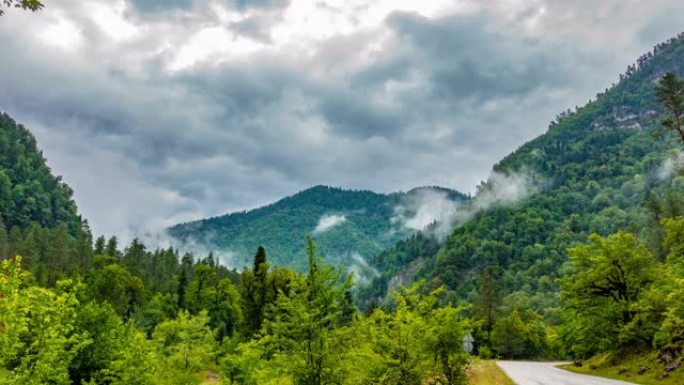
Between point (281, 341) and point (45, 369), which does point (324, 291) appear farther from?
point (45, 369)

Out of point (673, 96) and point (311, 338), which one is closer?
point (311, 338)

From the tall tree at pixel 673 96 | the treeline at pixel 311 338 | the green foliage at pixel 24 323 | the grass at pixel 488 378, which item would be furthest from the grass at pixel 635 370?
the green foliage at pixel 24 323

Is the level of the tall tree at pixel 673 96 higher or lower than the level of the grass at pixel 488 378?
higher

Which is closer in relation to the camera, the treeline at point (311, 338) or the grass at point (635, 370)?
the treeline at point (311, 338)

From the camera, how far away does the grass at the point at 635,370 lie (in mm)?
40188

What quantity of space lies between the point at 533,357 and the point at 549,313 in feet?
150

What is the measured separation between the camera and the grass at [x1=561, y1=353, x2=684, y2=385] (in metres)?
40.2

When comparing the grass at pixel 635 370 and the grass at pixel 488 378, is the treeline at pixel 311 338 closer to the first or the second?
the grass at pixel 488 378

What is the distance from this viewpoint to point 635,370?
48.0 metres

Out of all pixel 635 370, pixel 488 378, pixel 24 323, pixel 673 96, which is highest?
pixel 673 96

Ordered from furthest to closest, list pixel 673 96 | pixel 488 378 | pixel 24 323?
1. pixel 673 96
2. pixel 488 378
3. pixel 24 323

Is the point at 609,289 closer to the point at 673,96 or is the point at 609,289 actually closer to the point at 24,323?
the point at 673,96

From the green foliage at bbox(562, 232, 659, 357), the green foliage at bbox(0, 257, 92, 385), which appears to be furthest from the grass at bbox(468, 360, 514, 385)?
the green foliage at bbox(0, 257, 92, 385)

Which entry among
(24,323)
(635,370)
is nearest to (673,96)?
(635,370)
